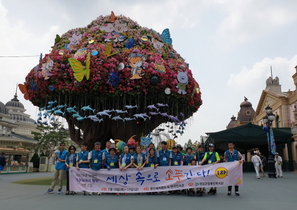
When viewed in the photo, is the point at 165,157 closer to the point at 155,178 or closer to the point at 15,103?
the point at 155,178

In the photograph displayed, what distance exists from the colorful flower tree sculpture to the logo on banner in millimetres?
5677

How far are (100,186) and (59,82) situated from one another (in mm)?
6841

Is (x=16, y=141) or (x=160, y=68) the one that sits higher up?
(x=160, y=68)

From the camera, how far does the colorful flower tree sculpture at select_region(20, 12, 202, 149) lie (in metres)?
13.1

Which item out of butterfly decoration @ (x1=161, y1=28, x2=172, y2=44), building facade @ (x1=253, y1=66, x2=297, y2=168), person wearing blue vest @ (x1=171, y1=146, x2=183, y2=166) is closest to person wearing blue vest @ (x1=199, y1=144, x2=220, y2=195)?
person wearing blue vest @ (x1=171, y1=146, x2=183, y2=166)

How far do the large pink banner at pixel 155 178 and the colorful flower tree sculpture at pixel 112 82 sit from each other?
15.7 feet

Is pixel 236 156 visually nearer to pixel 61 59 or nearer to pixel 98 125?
pixel 98 125

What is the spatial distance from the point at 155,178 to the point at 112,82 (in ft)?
19.9

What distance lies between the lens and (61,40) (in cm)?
1630

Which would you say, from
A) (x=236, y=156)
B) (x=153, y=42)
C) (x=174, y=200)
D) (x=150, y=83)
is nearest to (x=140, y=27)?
(x=153, y=42)

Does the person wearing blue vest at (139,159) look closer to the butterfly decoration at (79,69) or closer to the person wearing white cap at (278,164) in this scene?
the butterfly decoration at (79,69)

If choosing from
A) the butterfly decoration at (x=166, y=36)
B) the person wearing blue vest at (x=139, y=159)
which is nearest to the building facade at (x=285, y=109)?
the butterfly decoration at (x=166, y=36)

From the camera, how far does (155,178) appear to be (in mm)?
8477

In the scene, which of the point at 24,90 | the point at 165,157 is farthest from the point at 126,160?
the point at 24,90
